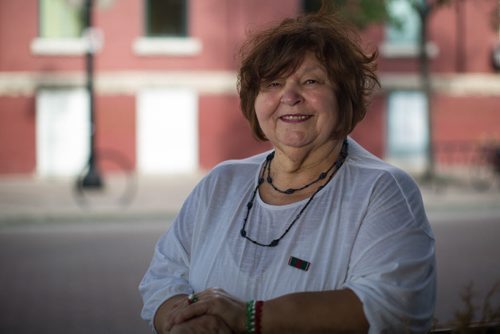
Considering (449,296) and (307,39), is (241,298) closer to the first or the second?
(307,39)

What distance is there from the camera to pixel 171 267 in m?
2.49

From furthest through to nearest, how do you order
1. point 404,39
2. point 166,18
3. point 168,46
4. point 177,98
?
point 404,39, point 166,18, point 168,46, point 177,98

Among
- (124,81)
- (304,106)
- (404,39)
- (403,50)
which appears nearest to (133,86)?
(124,81)

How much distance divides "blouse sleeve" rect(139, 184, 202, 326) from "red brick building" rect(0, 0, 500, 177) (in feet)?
58.9

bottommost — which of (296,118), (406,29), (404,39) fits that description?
(296,118)

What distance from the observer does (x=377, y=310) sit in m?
2.07

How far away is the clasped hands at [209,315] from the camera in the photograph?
2.14 m

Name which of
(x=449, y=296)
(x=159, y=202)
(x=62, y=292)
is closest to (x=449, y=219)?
(x=159, y=202)

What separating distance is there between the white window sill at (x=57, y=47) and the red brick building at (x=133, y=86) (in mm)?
24

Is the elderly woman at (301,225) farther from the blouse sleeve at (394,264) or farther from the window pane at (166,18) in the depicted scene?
the window pane at (166,18)

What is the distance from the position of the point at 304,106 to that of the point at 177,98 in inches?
725

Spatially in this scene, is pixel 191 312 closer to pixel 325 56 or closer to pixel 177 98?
pixel 325 56

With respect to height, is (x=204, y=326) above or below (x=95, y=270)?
above

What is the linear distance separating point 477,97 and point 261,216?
21132 mm
